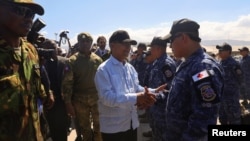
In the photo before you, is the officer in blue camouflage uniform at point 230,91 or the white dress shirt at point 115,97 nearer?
the white dress shirt at point 115,97

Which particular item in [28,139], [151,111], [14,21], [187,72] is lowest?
[151,111]

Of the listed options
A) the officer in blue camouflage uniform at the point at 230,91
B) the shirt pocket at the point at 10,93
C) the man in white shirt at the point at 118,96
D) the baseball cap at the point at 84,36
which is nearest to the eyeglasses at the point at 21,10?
the shirt pocket at the point at 10,93

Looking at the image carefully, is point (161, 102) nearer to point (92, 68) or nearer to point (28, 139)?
point (92, 68)

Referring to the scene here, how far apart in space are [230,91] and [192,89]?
483cm

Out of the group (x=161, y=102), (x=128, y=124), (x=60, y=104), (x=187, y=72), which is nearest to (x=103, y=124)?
(x=128, y=124)

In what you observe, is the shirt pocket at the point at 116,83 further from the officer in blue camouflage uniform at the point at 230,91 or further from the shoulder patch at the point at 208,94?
the officer in blue camouflage uniform at the point at 230,91

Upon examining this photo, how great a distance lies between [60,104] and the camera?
17.7 ft

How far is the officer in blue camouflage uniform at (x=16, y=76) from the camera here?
8.14 feet

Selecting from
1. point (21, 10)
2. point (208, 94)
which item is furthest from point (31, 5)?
point (208, 94)

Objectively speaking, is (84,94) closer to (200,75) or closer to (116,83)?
(116,83)

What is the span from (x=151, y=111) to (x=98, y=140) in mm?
1287

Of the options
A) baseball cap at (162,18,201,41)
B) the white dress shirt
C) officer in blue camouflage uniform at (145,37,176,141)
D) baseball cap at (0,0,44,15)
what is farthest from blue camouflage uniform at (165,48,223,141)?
baseball cap at (0,0,44,15)

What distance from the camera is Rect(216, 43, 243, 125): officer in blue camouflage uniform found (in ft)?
23.4

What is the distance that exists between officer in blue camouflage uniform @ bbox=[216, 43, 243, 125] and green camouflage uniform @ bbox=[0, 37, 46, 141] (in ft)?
18.0
